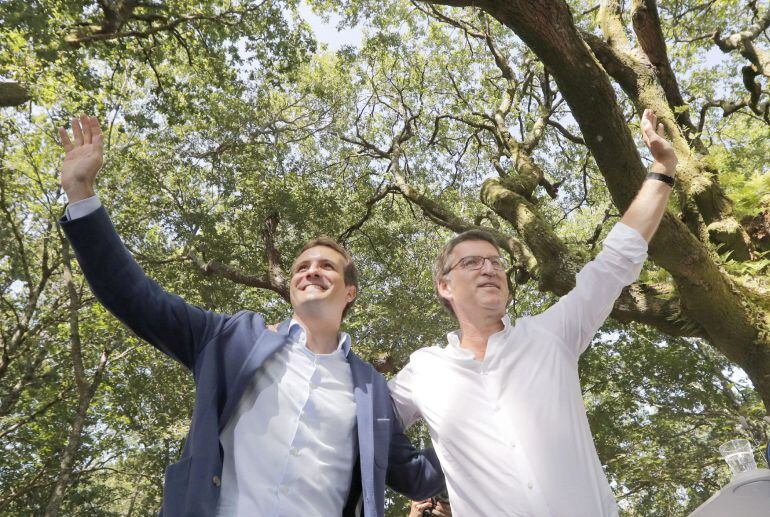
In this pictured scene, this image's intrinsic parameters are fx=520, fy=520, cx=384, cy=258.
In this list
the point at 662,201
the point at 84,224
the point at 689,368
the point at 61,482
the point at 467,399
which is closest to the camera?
the point at 84,224

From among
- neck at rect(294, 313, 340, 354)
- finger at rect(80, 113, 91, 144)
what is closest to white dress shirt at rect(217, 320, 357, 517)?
neck at rect(294, 313, 340, 354)

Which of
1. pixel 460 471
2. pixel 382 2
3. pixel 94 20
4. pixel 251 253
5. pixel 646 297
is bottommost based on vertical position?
pixel 460 471

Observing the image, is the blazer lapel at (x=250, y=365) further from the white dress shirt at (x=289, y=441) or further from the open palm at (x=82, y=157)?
the open palm at (x=82, y=157)

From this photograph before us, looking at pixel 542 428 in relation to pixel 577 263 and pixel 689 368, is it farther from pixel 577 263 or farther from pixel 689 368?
pixel 689 368

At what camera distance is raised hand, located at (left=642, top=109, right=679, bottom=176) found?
243 cm

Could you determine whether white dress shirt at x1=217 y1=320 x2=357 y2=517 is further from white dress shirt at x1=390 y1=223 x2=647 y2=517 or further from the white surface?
the white surface

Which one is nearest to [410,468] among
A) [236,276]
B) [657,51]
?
[657,51]

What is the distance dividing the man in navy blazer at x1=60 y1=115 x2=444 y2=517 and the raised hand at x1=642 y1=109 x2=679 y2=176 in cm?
165

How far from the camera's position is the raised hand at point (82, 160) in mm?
1819

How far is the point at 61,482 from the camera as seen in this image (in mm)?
7547

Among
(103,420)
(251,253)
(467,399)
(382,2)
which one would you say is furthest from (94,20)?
(103,420)

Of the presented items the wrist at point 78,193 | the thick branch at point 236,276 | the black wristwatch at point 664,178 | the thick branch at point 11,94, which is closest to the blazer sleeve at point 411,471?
the wrist at point 78,193

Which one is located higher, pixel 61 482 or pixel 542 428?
pixel 61 482

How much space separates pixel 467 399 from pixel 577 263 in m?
3.66
